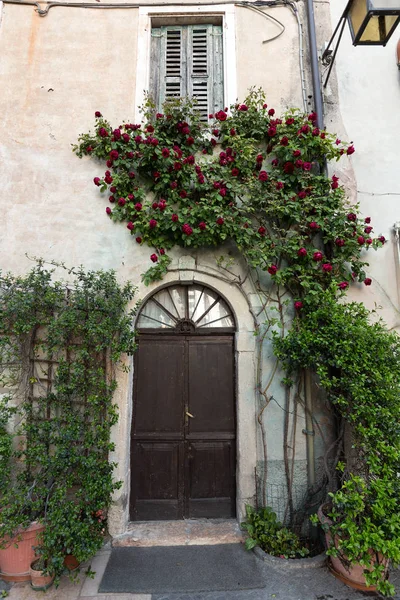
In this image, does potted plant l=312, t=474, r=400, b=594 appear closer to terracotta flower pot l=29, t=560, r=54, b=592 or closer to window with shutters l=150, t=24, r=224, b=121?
terracotta flower pot l=29, t=560, r=54, b=592

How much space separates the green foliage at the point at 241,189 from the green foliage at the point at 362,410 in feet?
2.05

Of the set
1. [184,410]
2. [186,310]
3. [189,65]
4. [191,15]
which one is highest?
[191,15]

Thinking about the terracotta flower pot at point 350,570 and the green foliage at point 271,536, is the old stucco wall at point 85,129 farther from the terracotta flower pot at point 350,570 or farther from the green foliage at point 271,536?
the terracotta flower pot at point 350,570

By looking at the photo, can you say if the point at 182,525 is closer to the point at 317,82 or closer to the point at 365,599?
the point at 365,599

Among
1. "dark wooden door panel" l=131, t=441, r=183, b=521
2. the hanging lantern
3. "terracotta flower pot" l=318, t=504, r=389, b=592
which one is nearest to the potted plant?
"terracotta flower pot" l=318, t=504, r=389, b=592

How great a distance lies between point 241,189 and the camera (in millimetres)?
4074

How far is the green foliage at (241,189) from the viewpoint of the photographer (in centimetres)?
400

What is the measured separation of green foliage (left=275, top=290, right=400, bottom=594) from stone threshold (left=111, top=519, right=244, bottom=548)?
122 centimetres

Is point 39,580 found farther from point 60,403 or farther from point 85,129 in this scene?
point 85,129

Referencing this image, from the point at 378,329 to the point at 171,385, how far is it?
2303 millimetres

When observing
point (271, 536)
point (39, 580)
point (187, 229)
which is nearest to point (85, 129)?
point (187, 229)

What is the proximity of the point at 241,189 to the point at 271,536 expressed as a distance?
3661 millimetres

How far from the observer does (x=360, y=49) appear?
4.80 meters

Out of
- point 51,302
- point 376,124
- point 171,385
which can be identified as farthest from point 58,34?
point 171,385
